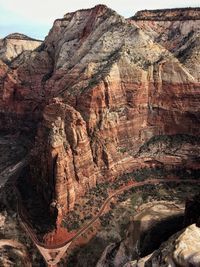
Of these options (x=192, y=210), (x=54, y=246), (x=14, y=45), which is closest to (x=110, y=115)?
(x=54, y=246)

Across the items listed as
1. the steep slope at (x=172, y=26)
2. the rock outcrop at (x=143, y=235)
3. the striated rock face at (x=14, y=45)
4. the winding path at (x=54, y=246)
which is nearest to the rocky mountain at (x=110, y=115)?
the rock outcrop at (x=143, y=235)

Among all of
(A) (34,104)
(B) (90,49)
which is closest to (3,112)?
(A) (34,104)

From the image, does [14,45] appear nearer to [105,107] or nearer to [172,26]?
[172,26]

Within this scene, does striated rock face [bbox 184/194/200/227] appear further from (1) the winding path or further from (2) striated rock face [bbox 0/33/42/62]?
(2) striated rock face [bbox 0/33/42/62]

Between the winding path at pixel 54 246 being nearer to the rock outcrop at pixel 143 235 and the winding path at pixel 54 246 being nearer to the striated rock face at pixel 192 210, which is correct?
the rock outcrop at pixel 143 235

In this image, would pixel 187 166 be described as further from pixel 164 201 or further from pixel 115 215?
pixel 115 215

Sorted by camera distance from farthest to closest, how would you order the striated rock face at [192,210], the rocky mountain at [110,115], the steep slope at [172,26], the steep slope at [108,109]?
the steep slope at [172,26]
the rocky mountain at [110,115]
the steep slope at [108,109]
the striated rock face at [192,210]

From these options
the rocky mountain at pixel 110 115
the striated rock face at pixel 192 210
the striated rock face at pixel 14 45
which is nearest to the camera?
the striated rock face at pixel 192 210
